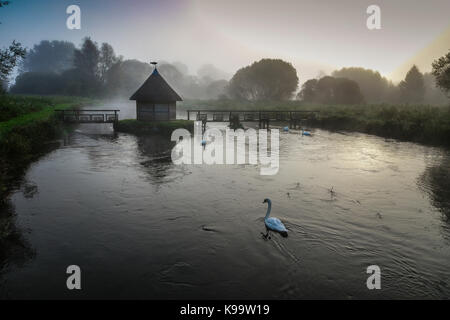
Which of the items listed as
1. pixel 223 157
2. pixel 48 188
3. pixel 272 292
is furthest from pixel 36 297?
pixel 223 157

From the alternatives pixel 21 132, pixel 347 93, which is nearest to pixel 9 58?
pixel 21 132

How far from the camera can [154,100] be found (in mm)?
32781

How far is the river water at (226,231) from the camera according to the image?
24.3 ft

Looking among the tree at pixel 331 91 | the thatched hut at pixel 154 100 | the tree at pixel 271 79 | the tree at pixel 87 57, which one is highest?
the tree at pixel 87 57

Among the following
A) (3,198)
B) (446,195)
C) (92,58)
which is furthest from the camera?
(92,58)

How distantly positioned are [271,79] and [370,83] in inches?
1295

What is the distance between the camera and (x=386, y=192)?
14281 mm

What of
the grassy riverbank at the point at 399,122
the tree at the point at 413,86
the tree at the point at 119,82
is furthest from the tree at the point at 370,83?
the tree at the point at 119,82

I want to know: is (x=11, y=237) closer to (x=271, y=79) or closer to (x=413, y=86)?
(x=271, y=79)

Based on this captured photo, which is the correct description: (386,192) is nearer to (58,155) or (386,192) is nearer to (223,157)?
(223,157)

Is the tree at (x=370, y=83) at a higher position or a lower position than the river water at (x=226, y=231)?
higher

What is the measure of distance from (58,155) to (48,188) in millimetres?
7961

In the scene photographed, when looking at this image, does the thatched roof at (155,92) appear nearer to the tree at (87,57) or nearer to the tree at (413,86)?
the tree at (413,86)

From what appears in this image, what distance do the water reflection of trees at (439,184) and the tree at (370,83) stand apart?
75196 mm
